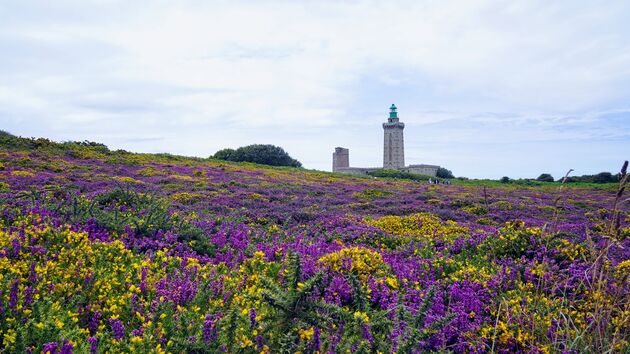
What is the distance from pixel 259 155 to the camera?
86062 millimetres

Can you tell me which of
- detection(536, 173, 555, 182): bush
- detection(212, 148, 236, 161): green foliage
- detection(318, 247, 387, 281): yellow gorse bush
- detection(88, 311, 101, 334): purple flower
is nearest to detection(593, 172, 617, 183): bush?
detection(536, 173, 555, 182): bush

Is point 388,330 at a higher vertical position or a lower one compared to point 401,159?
lower

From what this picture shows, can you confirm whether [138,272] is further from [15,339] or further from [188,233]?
[188,233]

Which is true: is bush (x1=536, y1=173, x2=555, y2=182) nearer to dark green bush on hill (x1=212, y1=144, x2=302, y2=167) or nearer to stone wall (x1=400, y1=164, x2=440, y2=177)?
stone wall (x1=400, y1=164, x2=440, y2=177)

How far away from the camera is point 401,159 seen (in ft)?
452

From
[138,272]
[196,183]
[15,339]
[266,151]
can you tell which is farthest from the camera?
[266,151]

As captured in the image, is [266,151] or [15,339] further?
[266,151]

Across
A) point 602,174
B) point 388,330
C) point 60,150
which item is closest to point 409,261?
point 388,330

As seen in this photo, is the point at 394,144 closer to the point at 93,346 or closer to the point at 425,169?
the point at 425,169

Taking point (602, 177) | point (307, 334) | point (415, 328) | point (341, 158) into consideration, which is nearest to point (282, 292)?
point (307, 334)

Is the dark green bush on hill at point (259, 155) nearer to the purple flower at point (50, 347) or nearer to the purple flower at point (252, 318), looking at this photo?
the purple flower at point (252, 318)

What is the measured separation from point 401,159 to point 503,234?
5141 inches

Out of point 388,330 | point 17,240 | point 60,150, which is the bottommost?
point 388,330

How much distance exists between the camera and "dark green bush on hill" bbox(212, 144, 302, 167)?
85812 millimetres
